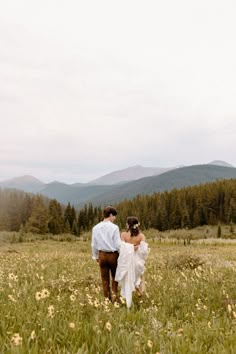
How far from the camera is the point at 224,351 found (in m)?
4.75

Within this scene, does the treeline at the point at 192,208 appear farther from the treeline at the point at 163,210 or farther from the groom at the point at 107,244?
the groom at the point at 107,244

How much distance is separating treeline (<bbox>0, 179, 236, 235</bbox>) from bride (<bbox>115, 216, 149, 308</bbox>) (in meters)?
121

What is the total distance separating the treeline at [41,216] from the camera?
122 m

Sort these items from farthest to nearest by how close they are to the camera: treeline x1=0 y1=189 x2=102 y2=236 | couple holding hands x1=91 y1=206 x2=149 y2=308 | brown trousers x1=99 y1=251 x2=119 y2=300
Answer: treeline x1=0 y1=189 x2=102 y2=236
brown trousers x1=99 y1=251 x2=119 y2=300
couple holding hands x1=91 y1=206 x2=149 y2=308

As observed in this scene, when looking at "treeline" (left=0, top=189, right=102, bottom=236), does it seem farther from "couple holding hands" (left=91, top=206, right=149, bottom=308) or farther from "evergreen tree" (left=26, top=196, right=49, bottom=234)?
"couple holding hands" (left=91, top=206, right=149, bottom=308)

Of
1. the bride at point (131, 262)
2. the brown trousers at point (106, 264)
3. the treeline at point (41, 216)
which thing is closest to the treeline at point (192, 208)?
the treeline at point (41, 216)

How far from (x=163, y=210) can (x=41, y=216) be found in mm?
42068

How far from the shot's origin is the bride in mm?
10328

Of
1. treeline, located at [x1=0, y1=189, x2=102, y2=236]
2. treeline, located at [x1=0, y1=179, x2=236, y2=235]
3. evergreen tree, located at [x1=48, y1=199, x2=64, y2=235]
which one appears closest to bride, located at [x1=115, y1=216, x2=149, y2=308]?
treeline, located at [x1=0, y1=189, x2=102, y2=236]

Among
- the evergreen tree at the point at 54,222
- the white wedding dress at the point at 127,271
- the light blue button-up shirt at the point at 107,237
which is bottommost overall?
the evergreen tree at the point at 54,222

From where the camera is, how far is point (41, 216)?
121m

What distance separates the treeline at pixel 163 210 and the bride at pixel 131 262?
4749 inches

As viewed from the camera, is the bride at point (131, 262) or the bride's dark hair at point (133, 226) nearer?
the bride at point (131, 262)

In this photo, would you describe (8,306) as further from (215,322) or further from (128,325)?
(215,322)
